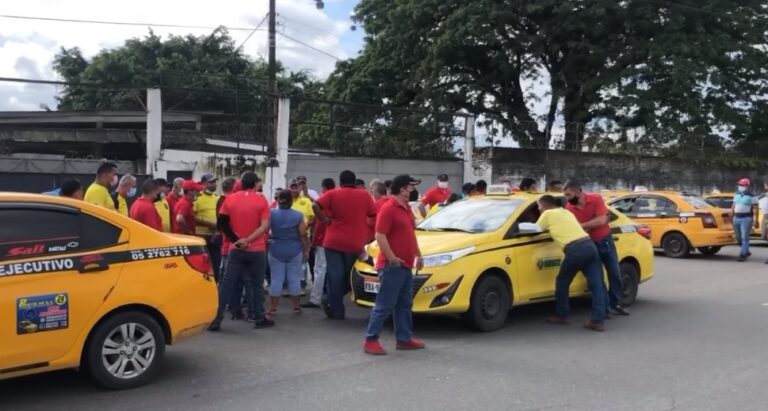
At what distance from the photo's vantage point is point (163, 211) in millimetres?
8453

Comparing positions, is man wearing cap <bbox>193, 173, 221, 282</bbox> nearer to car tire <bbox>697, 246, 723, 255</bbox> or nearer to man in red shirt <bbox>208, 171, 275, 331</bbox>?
man in red shirt <bbox>208, 171, 275, 331</bbox>

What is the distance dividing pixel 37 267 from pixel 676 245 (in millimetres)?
13587

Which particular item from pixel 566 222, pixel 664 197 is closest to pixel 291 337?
pixel 566 222

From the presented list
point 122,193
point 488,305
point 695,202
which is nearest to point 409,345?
point 488,305

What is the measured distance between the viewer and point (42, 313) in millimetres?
4805

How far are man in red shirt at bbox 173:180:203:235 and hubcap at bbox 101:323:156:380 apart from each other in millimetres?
2964

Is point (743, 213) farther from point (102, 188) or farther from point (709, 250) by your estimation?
point (102, 188)

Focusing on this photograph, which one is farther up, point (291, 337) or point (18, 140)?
point (18, 140)

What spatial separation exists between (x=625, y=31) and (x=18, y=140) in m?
23.0

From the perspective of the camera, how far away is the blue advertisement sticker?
15.5 ft

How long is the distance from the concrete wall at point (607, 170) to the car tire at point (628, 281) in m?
10.9

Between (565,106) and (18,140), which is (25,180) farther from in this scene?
(565,106)

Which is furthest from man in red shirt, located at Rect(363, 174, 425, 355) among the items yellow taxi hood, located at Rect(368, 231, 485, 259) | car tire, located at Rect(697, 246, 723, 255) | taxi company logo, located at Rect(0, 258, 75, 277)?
car tire, located at Rect(697, 246, 723, 255)

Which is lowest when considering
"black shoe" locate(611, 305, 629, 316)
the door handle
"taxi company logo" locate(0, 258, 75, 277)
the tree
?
"black shoe" locate(611, 305, 629, 316)
